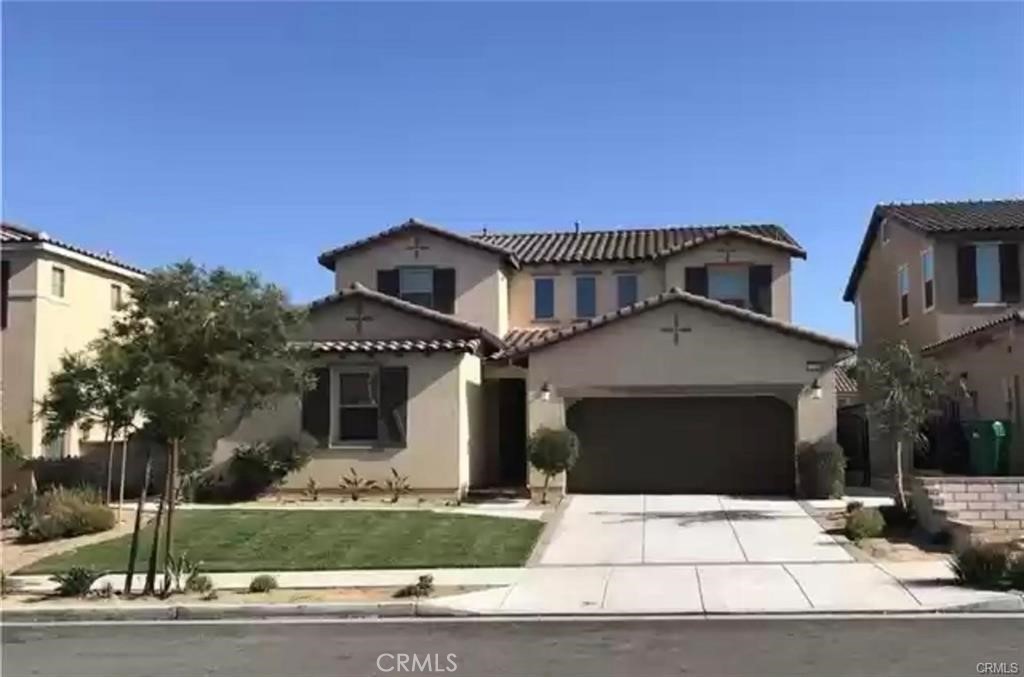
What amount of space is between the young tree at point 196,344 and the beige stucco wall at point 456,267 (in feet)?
52.2

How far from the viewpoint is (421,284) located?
104 feet

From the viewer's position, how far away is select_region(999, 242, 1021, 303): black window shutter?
1101 inches

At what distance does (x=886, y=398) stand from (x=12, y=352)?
18.4 metres

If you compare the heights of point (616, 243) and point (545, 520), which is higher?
point (616, 243)

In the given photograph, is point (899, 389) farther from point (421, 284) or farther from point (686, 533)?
point (421, 284)

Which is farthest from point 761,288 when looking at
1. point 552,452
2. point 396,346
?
point 396,346

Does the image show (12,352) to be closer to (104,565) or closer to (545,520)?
(104,565)

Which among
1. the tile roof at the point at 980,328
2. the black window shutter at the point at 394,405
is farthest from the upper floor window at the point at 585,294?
the tile roof at the point at 980,328

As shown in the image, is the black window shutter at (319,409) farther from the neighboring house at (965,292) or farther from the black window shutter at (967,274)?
the black window shutter at (967,274)

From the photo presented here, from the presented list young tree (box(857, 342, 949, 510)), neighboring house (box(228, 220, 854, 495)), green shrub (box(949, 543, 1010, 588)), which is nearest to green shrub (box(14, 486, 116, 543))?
neighboring house (box(228, 220, 854, 495))

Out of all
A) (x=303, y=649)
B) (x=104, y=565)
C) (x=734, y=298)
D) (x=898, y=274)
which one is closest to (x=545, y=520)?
(x=104, y=565)

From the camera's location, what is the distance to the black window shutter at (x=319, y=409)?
25672mm

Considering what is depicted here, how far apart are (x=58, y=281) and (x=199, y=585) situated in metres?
14.2

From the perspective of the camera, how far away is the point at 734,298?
103 ft
